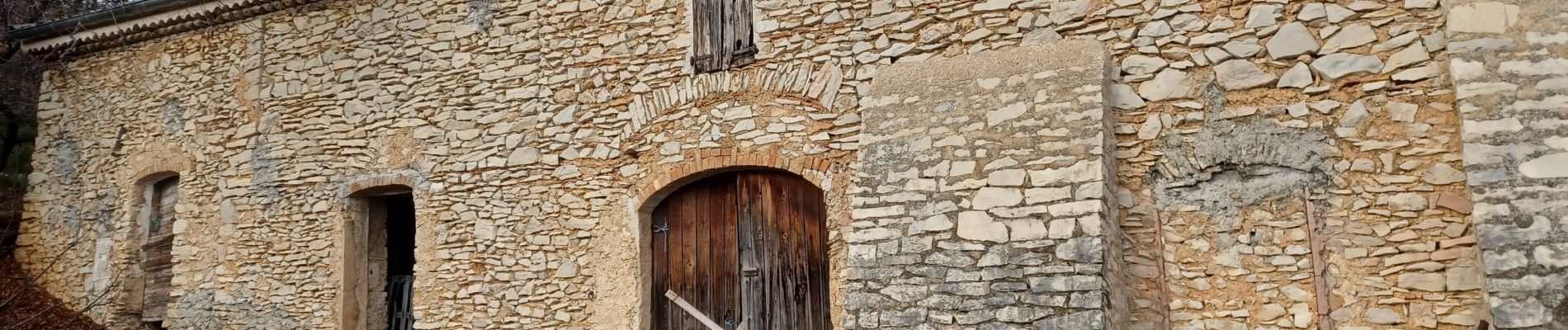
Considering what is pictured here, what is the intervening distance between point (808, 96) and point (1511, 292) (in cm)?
339

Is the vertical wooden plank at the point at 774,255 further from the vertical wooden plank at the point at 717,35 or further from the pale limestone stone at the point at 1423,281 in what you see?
the pale limestone stone at the point at 1423,281

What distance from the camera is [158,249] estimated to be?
8.44 meters

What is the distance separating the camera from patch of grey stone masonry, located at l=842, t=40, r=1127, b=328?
4.61 m

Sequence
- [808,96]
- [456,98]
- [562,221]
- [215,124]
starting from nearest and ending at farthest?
[808,96] < [562,221] < [456,98] < [215,124]

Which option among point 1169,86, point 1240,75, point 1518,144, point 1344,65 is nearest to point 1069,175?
point 1169,86

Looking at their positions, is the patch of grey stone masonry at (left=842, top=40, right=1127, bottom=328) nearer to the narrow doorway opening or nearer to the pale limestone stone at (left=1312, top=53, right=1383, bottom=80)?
the pale limestone stone at (left=1312, top=53, right=1383, bottom=80)

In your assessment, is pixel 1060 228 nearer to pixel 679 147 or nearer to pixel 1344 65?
pixel 1344 65

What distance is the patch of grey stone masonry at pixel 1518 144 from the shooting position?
12.8 ft

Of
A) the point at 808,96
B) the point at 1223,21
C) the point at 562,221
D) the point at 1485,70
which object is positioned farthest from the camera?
the point at 562,221

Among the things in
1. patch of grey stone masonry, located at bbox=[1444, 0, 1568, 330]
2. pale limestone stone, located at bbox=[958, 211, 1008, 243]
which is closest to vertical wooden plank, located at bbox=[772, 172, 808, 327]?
pale limestone stone, located at bbox=[958, 211, 1008, 243]

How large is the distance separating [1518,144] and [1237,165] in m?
1.08

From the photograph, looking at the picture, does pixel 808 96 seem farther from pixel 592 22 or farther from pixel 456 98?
pixel 456 98

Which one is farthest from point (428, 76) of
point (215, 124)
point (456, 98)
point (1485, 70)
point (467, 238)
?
point (1485, 70)

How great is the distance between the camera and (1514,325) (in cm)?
388
